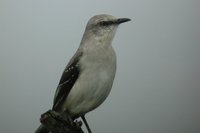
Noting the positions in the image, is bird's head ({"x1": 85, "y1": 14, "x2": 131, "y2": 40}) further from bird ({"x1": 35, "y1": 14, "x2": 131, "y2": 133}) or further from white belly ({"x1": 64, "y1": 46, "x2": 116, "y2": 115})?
white belly ({"x1": 64, "y1": 46, "x2": 116, "y2": 115})

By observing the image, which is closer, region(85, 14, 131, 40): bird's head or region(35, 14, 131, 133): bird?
region(35, 14, 131, 133): bird

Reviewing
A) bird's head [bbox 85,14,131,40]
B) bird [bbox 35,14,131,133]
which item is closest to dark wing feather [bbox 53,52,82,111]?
bird [bbox 35,14,131,133]

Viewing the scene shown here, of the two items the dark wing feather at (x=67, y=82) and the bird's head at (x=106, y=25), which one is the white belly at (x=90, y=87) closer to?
the dark wing feather at (x=67, y=82)

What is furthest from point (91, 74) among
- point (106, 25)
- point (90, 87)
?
point (106, 25)

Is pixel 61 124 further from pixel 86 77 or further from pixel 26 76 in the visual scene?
pixel 26 76

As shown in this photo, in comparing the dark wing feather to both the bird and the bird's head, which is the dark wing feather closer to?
the bird

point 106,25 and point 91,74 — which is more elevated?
point 106,25

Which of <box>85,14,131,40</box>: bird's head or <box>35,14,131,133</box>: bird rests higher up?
<box>85,14,131,40</box>: bird's head

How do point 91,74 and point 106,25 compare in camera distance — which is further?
point 106,25

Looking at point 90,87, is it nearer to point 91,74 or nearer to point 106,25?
point 91,74
